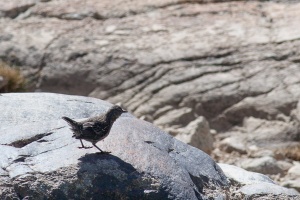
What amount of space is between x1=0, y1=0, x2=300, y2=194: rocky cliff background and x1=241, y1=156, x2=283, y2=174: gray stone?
1cm

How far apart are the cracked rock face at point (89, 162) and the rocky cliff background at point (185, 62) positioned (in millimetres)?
3870

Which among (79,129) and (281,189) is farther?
(281,189)

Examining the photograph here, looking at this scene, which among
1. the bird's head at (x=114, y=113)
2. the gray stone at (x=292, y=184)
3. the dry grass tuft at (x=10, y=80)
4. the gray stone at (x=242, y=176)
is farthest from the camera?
the dry grass tuft at (x=10, y=80)

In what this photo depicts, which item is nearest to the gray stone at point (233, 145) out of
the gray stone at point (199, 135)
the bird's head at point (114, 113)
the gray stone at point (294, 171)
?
the gray stone at point (199, 135)

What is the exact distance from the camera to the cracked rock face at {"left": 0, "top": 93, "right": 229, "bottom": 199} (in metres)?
6.33

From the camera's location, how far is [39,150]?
662cm

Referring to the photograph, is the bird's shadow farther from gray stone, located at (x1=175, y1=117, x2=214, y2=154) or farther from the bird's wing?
gray stone, located at (x1=175, y1=117, x2=214, y2=154)

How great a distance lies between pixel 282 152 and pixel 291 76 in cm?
144

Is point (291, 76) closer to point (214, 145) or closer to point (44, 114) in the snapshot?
point (214, 145)

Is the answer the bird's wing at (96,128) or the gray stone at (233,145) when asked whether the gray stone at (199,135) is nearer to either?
the gray stone at (233,145)

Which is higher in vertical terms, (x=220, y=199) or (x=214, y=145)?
(x=220, y=199)

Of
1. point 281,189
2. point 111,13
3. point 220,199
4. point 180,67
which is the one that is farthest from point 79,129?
point 111,13

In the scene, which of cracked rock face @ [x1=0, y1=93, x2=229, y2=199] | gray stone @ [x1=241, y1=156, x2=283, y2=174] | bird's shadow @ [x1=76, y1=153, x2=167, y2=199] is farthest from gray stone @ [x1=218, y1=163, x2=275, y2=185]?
gray stone @ [x1=241, y1=156, x2=283, y2=174]

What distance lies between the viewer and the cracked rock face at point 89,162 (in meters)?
6.33
